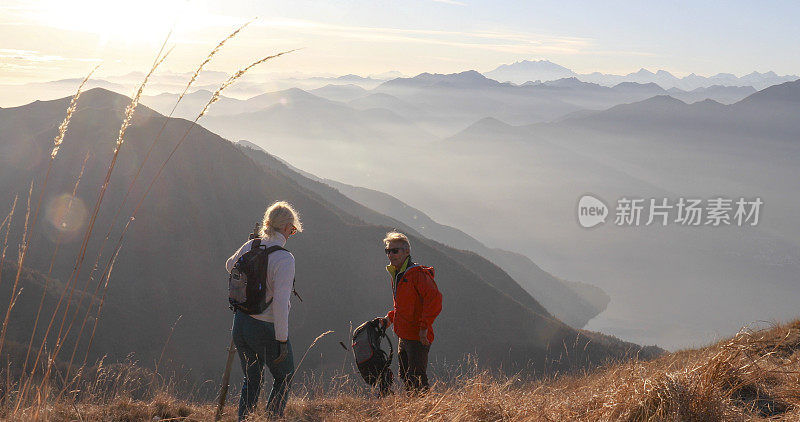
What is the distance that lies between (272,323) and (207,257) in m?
45.8

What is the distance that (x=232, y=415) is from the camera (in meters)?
5.12

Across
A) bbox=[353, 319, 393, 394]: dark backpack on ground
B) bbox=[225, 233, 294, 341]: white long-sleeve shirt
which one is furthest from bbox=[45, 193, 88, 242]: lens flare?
bbox=[225, 233, 294, 341]: white long-sleeve shirt

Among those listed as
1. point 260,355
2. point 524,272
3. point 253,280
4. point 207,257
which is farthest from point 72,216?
point 524,272

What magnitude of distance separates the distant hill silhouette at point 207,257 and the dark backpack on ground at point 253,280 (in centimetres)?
3357

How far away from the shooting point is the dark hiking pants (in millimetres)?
4609

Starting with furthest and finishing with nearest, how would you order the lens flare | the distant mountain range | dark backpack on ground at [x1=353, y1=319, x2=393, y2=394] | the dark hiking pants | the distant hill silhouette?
1. the distant mountain range
2. the lens flare
3. the distant hill silhouette
4. dark backpack on ground at [x1=353, y1=319, x2=393, y2=394]
5. the dark hiking pants

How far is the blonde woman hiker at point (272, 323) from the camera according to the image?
14.7ft

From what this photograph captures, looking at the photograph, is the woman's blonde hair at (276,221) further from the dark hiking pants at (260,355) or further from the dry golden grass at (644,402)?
the dry golden grass at (644,402)

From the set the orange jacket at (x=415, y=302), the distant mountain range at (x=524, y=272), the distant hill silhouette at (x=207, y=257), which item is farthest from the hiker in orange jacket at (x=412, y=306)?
the distant mountain range at (x=524, y=272)

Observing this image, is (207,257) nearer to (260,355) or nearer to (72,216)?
(72,216)

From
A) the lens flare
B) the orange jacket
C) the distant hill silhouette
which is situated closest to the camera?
the orange jacket

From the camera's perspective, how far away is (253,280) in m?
4.46

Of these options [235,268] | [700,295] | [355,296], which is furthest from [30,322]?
[700,295]

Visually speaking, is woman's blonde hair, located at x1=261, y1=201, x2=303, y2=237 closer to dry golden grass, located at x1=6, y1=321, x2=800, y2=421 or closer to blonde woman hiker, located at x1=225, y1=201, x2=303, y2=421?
blonde woman hiker, located at x1=225, y1=201, x2=303, y2=421
